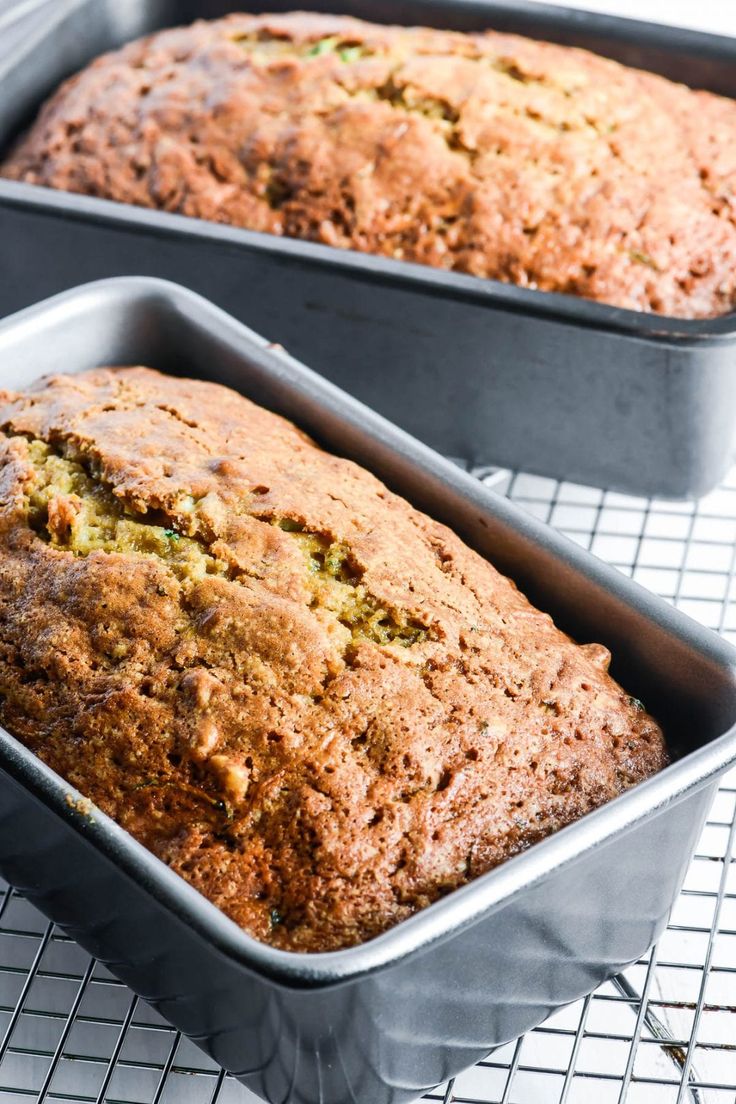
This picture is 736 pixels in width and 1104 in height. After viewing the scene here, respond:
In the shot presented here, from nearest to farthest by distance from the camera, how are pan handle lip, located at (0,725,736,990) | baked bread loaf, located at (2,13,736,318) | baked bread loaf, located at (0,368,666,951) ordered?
pan handle lip, located at (0,725,736,990)
baked bread loaf, located at (0,368,666,951)
baked bread loaf, located at (2,13,736,318)

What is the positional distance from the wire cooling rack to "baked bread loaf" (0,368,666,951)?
31cm

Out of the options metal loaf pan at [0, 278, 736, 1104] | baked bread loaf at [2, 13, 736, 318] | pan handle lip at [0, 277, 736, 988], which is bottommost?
metal loaf pan at [0, 278, 736, 1104]

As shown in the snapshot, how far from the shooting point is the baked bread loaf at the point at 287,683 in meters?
1.39

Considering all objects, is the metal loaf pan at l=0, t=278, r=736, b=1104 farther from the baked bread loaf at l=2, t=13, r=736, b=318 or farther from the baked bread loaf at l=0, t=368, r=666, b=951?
the baked bread loaf at l=2, t=13, r=736, b=318

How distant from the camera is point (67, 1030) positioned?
159cm

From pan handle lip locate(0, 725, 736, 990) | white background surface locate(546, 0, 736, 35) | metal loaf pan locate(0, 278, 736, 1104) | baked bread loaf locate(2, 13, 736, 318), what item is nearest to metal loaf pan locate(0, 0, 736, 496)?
baked bread loaf locate(2, 13, 736, 318)

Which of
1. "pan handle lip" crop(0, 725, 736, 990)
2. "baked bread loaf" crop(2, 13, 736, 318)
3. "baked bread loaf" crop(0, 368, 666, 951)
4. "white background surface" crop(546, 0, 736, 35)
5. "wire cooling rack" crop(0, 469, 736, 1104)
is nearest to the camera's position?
"pan handle lip" crop(0, 725, 736, 990)

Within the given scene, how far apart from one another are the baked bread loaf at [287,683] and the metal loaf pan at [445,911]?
6cm

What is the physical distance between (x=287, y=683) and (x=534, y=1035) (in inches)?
20.3

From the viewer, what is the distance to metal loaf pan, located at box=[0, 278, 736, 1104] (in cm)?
124

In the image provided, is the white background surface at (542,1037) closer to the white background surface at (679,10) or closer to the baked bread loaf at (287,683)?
the baked bread loaf at (287,683)

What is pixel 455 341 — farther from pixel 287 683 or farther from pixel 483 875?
pixel 483 875

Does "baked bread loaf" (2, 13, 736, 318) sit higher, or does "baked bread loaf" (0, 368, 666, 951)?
"baked bread loaf" (2, 13, 736, 318)

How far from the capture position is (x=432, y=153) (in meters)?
2.29
